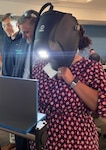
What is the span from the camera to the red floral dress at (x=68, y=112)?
3.34ft

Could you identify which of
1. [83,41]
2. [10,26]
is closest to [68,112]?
[83,41]

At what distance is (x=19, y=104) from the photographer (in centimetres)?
70

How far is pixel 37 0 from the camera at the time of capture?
4.38m

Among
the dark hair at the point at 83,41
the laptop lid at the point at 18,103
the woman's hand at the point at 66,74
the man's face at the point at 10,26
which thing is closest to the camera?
the laptop lid at the point at 18,103

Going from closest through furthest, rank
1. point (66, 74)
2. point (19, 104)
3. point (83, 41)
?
point (19, 104), point (66, 74), point (83, 41)

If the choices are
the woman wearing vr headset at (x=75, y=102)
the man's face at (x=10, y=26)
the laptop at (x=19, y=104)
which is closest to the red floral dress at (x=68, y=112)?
the woman wearing vr headset at (x=75, y=102)

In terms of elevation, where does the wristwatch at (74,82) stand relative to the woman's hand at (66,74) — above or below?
below

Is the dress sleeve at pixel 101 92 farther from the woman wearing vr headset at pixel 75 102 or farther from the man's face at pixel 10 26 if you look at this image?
the man's face at pixel 10 26

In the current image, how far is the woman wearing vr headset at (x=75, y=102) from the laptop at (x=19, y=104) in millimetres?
282

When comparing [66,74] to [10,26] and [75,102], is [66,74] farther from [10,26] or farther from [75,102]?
[10,26]

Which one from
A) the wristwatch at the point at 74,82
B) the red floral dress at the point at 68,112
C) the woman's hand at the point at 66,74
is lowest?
the red floral dress at the point at 68,112

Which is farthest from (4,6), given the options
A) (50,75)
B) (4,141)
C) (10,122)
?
(10,122)

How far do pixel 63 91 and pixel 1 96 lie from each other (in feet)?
1.21

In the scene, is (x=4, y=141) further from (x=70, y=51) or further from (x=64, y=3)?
(x=64, y=3)
